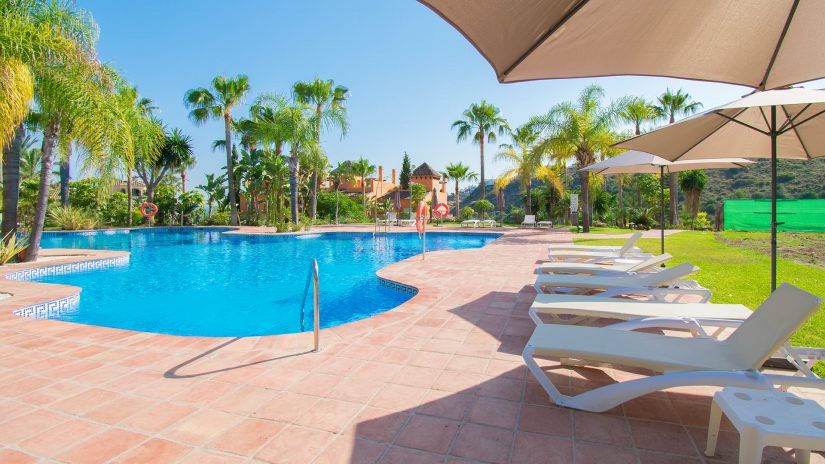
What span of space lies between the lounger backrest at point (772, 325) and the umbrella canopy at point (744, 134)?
144 centimetres

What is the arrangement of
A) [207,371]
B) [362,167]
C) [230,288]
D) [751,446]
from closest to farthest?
[751,446], [207,371], [230,288], [362,167]

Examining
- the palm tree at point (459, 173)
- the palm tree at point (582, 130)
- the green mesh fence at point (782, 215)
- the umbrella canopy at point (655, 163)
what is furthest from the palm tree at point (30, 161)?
the green mesh fence at point (782, 215)

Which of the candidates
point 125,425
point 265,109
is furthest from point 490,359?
point 265,109

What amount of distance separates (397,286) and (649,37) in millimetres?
5484

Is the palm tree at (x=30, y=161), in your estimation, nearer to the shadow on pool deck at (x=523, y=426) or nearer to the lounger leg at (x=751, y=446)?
the shadow on pool deck at (x=523, y=426)

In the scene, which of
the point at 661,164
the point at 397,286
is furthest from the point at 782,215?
the point at 397,286

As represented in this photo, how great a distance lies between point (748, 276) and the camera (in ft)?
23.5

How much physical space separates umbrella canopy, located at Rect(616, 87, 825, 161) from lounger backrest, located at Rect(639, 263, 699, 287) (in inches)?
53.0

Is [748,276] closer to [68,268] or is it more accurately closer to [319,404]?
[319,404]

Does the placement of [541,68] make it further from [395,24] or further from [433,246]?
[433,246]

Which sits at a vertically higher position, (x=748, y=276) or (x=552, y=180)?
(x=552, y=180)

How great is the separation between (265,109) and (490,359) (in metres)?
20.9

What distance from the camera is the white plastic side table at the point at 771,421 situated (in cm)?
162

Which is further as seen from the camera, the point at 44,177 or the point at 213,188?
the point at 213,188
